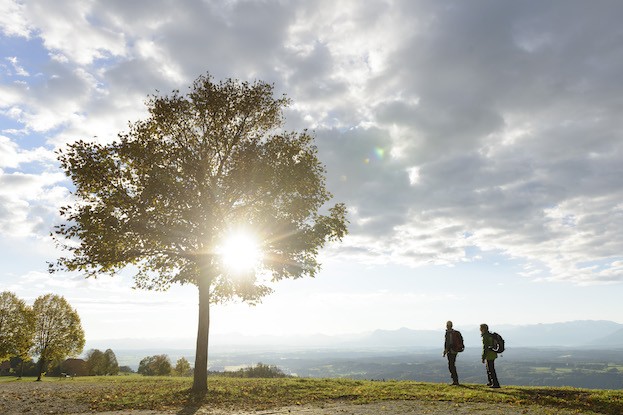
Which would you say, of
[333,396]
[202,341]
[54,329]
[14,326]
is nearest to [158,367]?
[54,329]

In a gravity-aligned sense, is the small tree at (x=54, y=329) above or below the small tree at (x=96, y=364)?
above

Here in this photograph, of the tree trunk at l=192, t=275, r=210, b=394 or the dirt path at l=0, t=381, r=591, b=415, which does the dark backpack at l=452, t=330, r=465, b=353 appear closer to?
the dirt path at l=0, t=381, r=591, b=415

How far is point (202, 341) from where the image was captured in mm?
19531

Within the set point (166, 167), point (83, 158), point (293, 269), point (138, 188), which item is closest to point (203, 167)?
point (166, 167)

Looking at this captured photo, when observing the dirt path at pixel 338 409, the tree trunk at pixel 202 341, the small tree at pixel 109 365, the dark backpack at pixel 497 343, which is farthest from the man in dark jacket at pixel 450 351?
the small tree at pixel 109 365

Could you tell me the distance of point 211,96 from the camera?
21.7 m

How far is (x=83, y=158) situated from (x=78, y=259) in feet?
15.9

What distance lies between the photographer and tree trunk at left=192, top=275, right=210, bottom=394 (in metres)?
18.8

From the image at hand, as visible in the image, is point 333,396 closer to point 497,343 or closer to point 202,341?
point 202,341

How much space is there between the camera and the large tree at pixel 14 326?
52688mm

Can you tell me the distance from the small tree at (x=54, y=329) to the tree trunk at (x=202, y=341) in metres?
46.3

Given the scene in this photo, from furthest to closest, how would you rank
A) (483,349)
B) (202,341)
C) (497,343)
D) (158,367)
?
(158,367)
(202,341)
(483,349)
(497,343)

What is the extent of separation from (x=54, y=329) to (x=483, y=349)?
191 feet

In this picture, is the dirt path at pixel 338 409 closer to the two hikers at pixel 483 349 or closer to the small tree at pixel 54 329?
the two hikers at pixel 483 349
